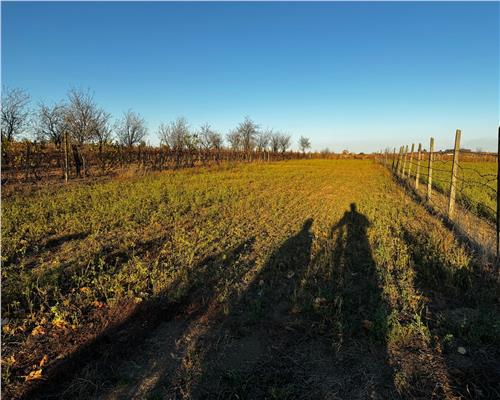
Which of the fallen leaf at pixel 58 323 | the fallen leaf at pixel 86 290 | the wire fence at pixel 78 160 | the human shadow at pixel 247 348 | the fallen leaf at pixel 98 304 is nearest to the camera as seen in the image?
the human shadow at pixel 247 348

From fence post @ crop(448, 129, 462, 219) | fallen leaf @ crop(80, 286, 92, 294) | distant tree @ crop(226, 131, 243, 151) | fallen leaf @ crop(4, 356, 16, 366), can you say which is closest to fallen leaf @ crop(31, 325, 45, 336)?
fallen leaf @ crop(4, 356, 16, 366)

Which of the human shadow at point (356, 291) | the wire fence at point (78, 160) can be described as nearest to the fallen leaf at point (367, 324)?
the human shadow at point (356, 291)

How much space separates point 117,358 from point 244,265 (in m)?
2.55

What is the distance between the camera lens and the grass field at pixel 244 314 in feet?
8.66

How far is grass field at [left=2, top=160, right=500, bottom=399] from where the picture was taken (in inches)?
104

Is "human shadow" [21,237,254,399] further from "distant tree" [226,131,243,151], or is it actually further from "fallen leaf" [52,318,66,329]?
"distant tree" [226,131,243,151]

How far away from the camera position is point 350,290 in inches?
166

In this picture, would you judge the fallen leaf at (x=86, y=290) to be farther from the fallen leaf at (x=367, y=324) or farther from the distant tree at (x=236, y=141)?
the distant tree at (x=236, y=141)

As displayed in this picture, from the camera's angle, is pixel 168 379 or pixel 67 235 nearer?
pixel 168 379

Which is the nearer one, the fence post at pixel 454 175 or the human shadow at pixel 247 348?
the human shadow at pixel 247 348

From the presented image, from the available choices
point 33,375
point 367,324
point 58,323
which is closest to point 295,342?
point 367,324

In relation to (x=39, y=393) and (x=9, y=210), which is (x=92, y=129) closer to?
(x=9, y=210)

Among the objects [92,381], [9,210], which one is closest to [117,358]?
[92,381]

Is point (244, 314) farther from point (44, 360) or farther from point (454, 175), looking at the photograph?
point (454, 175)
